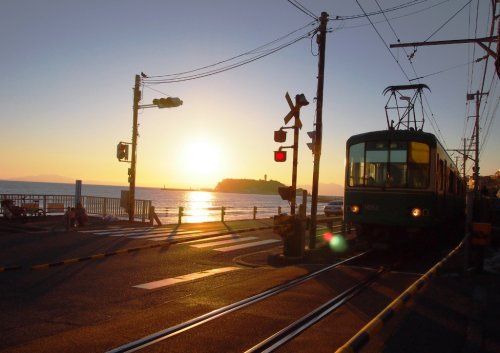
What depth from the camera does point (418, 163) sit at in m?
13.2

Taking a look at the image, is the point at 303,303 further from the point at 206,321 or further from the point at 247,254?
the point at 247,254

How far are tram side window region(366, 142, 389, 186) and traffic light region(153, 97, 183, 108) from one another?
13.3m

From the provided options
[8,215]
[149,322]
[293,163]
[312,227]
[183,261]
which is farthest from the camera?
[8,215]

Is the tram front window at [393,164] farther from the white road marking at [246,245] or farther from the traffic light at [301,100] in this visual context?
the white road marking at [246,245]

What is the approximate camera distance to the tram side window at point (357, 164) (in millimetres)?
13906

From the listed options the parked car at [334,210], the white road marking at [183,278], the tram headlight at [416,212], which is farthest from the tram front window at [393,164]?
the parked car at [334,210]

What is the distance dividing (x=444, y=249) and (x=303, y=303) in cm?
1047

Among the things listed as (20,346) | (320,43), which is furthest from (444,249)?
(20,346)

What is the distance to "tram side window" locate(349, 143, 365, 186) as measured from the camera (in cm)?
1391

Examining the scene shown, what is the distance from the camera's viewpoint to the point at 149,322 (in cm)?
636

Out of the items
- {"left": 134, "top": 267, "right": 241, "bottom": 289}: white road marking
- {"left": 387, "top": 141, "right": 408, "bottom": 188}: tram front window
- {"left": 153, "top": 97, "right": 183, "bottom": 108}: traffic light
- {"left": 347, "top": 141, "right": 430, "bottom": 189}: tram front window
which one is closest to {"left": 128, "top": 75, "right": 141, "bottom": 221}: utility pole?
{"left": 153, "top": 97, "right": 183, "bottom": 108}: traffic light

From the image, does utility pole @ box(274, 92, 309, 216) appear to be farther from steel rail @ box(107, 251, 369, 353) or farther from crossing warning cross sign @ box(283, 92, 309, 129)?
steel rail @ box(107, 251, 369, 353)

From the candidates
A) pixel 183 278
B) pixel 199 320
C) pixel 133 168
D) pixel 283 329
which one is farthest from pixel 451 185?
pixel 133 168

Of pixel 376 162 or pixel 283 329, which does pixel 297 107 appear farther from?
pixel 283 329
